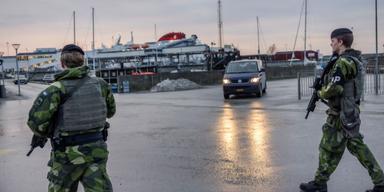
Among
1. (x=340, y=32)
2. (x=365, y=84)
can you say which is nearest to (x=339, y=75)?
(x=340, y=32)

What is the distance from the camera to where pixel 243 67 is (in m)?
23.5

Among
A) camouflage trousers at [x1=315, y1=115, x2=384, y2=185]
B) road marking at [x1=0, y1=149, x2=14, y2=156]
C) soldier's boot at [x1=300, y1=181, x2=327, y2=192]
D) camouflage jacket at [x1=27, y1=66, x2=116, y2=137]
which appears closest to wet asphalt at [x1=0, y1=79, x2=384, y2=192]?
road marking at [x1=0, y1=149, x2=14, y2=156]

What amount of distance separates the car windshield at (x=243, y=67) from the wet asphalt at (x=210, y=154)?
800cm

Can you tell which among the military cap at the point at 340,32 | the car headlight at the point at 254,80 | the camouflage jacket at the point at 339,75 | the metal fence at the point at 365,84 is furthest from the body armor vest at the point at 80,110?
the car headlight at the point at 254,80

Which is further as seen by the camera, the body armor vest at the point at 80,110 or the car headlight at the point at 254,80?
the car headlight at the point at 254,80

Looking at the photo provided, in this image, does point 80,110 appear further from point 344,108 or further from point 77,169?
point 344,108

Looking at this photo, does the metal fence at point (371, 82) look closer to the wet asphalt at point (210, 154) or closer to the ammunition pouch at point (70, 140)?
the wet asphalt at point (210, 154)

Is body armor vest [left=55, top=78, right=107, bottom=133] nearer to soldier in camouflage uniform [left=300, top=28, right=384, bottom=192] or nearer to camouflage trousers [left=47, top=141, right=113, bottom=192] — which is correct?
camouflage trousers [left=47, top=141, right=113, bottom=192]

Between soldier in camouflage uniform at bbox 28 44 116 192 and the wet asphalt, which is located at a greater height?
soldier in camouflage uniform at bbox 28 44 116 192

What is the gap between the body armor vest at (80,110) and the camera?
4242mm

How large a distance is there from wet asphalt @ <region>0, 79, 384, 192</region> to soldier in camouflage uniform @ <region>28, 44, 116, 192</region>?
2205 millimetres

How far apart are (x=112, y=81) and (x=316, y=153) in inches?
1247

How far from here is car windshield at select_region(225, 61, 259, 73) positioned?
921 inches

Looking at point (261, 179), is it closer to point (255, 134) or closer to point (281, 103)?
point (255, 134)
